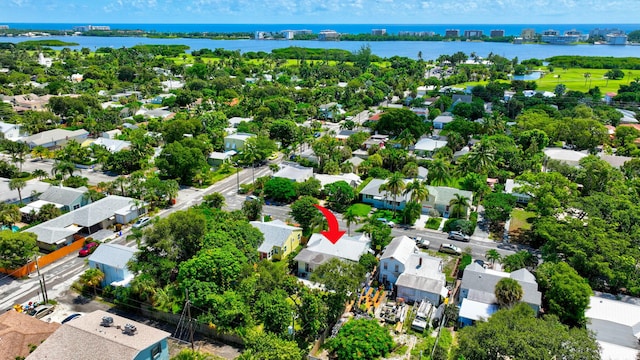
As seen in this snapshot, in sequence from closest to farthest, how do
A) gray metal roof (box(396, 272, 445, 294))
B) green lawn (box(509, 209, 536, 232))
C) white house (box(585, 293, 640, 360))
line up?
white house (box(585, 293, 640, 360)), gray metal roof (box(396, 272, 445, 294)), green lawn (box(509, 209, 536, 232))

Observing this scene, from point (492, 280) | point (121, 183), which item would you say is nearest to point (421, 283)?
point (492, 280)

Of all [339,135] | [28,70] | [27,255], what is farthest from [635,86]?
[28,70]

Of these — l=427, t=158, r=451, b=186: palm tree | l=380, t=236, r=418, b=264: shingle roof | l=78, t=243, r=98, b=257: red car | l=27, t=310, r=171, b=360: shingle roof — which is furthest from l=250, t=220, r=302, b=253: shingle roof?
l=427, t=158, r=451, b=186: palm tree

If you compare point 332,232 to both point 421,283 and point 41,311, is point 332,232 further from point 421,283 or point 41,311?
point 41,311

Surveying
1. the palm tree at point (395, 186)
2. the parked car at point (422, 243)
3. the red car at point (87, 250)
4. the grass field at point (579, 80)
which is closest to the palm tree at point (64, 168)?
the red car at point (87, 250)

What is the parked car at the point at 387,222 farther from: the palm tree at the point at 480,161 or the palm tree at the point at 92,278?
the palm tree at the point at 92,278

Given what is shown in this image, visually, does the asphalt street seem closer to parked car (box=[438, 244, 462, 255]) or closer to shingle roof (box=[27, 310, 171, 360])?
parked car (box=[438, 244, 462, 255])
